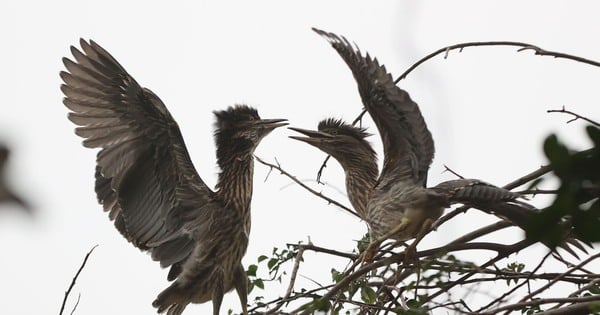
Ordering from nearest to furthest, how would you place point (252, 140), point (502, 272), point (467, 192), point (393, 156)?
point (502, 272)
point (467, 192)
point (393, 156)
point (252, 140)

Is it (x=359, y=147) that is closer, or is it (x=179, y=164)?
(x=179, y=164)

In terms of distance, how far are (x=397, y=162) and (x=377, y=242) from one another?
24.8 inches

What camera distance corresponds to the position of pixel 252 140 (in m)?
5.27

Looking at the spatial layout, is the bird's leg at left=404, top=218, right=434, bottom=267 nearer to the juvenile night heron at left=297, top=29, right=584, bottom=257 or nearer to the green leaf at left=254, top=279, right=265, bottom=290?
the juvenile night heron at left=297, top=29, right=584, bottom=257

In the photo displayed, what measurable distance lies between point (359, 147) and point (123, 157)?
4.80 feet

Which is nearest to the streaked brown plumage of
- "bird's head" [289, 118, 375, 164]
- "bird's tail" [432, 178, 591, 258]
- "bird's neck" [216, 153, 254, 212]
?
"bird's tail" [432, 178, 591, 258]

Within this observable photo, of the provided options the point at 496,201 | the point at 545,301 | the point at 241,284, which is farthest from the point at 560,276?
the point at 241,284

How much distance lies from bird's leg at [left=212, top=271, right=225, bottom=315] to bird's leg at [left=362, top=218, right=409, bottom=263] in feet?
3.35

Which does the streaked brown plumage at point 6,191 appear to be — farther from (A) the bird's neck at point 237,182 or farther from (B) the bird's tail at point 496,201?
(A) the bird's neck at point 237,182

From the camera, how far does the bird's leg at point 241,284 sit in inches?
188

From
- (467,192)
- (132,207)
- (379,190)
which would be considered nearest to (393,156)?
(379,190)

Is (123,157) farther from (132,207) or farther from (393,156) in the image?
(393,156)

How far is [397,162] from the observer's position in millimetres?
4688

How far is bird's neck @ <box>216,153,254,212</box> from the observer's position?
5.14 meters
